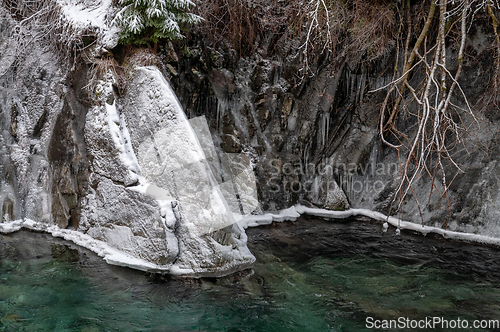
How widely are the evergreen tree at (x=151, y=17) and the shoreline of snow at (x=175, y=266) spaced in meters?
3.53

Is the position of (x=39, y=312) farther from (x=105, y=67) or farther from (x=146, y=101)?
(x=105, y=67)

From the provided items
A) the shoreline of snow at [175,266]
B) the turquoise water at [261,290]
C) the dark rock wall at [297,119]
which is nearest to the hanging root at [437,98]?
the shoreline of snow at [175,266]

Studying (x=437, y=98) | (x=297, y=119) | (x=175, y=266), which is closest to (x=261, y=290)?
(x=175, y=266)

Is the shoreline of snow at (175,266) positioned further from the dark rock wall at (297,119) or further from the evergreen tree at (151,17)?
the evergreen tree at (151,17)

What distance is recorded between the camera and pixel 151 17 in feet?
17.6

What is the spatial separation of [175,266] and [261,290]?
1.30 metres

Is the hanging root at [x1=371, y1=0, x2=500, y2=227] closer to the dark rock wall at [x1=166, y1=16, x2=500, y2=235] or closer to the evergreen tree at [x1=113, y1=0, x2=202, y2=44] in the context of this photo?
the dark rock wall at [x1=166, y1=16, x2=500, y2=235]

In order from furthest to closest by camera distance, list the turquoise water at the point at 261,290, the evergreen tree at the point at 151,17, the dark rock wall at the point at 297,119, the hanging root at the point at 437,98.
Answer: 1. the dark rock wall at the point at 297,119
2. the evergreen tree at the point at 151,17
3. the hanging root at the point at 437,98
4. the turquoise water at the point at 261,290

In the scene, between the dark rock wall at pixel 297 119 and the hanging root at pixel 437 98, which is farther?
the dark rock wall at pixel 297 119

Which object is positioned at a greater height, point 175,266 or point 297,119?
point 297,119

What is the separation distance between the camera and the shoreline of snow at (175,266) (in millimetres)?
4801

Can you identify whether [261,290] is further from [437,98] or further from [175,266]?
[437,98]

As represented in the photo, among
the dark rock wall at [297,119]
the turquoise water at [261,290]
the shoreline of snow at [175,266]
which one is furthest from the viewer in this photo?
the dark rock wall at [297,119]

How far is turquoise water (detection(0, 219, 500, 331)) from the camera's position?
386 centimetres
